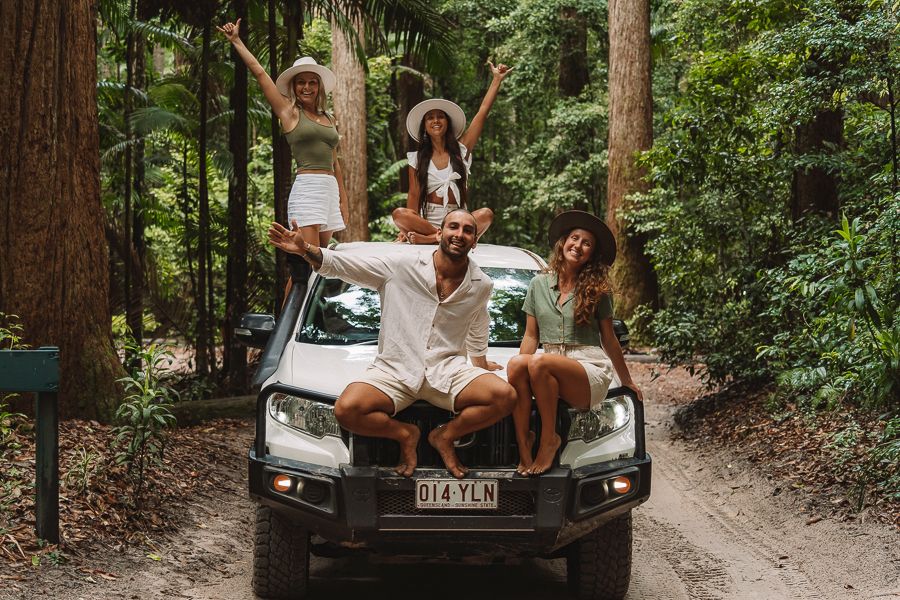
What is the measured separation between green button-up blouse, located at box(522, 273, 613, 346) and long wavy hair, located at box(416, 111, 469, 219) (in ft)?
7.22

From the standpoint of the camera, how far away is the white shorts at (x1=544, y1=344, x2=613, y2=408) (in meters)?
4.79

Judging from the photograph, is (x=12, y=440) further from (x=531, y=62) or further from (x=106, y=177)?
(x=531, y=62)

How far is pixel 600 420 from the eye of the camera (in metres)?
4.92

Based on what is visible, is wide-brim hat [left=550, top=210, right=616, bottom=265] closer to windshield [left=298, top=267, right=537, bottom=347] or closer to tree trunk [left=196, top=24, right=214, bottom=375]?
windshield [left=298, top=267, right=537, bottom=347]

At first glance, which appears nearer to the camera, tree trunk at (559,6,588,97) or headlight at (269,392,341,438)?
headlight at (269,392,341,438)

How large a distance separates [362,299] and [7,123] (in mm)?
3017

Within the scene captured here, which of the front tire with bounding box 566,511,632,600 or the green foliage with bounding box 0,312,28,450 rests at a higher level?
the green foliage with bounding box 0,312,28,450

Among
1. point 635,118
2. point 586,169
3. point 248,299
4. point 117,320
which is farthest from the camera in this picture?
point 586,169

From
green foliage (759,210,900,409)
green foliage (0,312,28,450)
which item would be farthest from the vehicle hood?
green foliage (759,210,900,409)

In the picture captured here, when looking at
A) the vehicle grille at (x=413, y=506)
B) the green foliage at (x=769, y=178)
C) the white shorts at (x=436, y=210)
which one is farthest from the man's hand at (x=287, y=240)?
the green foliage at (x=769, y=178)

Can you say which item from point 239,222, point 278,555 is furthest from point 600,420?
point 239,222

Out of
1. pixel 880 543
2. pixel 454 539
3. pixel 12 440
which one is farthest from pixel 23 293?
pixel 880 543

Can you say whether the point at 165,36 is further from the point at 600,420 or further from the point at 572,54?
the point at 600,420

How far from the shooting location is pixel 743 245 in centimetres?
1072
